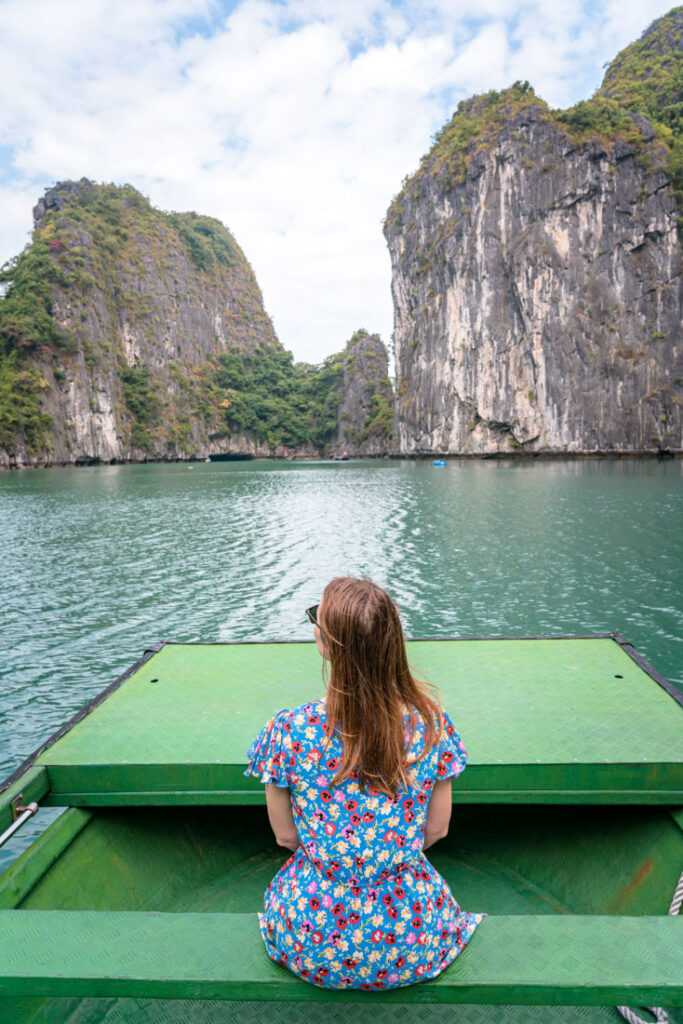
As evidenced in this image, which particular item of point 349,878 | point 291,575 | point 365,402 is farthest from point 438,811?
point 365,402

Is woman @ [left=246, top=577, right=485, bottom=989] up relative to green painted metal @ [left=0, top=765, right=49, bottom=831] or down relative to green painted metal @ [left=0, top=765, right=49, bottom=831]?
up

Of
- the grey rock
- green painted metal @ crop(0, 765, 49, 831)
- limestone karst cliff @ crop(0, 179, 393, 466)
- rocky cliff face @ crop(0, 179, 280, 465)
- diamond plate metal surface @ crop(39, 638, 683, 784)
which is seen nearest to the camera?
green painted metal @ crop(0, 765, 49, 831)

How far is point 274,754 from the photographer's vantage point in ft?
4.77

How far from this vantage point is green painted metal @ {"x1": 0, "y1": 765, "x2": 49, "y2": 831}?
87.7 inches

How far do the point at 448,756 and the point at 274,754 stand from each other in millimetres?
424

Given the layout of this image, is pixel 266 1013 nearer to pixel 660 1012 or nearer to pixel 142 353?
pixel 660 1012

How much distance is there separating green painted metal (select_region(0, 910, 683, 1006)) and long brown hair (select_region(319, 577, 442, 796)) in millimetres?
513

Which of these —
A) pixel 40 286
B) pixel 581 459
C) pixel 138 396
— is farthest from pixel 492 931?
pixel 138 396

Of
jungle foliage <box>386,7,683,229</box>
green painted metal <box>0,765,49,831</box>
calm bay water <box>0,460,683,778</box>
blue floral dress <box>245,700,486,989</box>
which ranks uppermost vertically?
jungle foliage <box>386,7,683,229</box>

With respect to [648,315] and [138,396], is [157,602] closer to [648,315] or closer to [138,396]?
[648,315]

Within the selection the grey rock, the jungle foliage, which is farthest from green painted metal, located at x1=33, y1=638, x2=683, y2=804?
the jungle foliage

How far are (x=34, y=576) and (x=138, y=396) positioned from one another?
6962 cm

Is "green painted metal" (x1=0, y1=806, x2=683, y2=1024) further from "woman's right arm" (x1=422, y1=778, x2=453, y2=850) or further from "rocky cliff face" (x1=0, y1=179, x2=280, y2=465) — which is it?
"rocky cliff face" (x1=0, y1=179, x2=280, y2=465)

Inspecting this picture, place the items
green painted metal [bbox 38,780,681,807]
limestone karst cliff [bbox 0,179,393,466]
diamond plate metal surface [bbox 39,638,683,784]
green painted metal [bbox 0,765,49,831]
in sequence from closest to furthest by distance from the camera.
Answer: green painted metal [bbox 0,765,49,831], green painted metal [bbox 38,780,681,807], diamond plate metal surface [bbox 39,638,683,784], limestone karst cliff [bbox 0,179,393,466]
